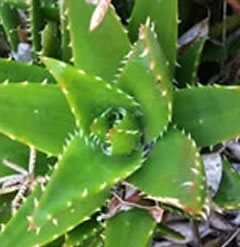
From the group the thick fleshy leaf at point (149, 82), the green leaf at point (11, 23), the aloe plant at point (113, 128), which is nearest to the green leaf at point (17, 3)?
the green leaf at point (11, 23)

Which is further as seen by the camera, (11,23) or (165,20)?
(11,23)

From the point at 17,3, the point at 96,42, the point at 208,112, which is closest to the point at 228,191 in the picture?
the point at 208,112

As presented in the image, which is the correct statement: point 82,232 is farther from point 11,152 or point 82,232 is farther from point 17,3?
point 17,3

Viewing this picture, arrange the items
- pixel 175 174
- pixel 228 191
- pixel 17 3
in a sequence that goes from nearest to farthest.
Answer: pixel 175 174, pixel 228 191, pixel 17 3

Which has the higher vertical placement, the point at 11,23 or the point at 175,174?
the point at 11,23

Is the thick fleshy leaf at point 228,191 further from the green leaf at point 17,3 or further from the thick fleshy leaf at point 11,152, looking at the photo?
the green leaf at point 17,3

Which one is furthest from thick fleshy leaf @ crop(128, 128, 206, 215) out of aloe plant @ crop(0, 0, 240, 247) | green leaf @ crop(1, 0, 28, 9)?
green leaf @ crop(1, 0, 28, 9)
